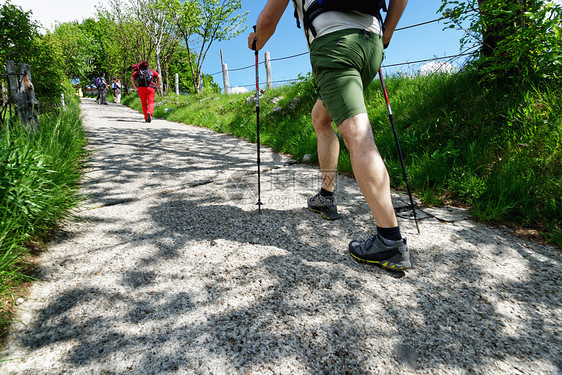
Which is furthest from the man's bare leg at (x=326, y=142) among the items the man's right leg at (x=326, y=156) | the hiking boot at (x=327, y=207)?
the hiking boot at (x=327, y=207)

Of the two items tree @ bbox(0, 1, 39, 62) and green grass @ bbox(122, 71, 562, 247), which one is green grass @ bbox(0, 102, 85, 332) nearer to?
green grass @ bbox(122, 71, 562, 247)

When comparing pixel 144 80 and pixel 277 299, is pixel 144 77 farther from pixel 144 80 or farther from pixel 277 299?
pixel 277 299

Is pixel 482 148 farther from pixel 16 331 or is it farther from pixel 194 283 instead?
pixel 16 331

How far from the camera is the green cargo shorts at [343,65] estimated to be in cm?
172

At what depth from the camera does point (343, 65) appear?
174 cm

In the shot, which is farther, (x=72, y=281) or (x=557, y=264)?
(x=557, y=264)

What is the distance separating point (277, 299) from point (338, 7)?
69.0 inches

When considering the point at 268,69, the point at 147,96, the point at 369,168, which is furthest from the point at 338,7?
the point at 268,69

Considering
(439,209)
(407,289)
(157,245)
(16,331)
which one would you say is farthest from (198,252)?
(439,209)

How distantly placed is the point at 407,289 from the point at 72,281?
2.02 m

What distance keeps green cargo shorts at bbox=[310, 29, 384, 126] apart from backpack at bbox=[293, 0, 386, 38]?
0.12m

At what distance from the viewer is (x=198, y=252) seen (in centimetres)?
207

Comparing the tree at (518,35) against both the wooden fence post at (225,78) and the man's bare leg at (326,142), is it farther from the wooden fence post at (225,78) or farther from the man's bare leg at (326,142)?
the wooden fence post at (225,78)

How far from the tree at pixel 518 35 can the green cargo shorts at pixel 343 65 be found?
6.40 ft
